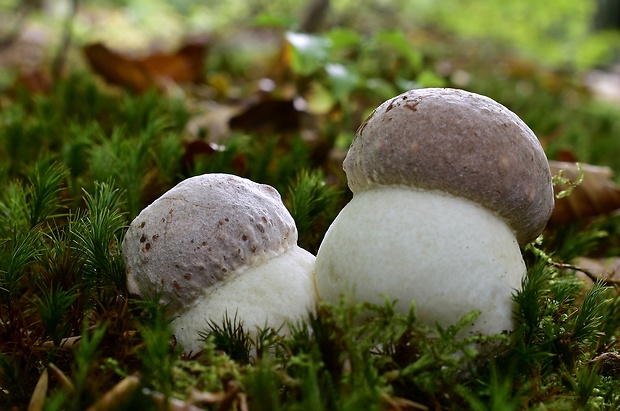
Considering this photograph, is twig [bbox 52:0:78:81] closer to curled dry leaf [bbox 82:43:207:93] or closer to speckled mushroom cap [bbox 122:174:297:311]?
curled dry leaf [bbox 82:43:207:93]

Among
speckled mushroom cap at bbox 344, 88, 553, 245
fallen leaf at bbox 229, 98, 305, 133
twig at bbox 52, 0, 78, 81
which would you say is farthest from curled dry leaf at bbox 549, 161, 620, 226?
twig at bbox 52, 0, 78, 81

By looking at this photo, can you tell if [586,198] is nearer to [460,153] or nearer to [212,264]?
[460,153]

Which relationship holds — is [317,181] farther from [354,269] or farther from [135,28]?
[135,28]

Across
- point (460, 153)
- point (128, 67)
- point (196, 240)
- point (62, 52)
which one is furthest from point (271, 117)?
point (62, 52)

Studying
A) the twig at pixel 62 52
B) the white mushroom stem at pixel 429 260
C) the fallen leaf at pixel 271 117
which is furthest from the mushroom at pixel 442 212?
the twig at pixel 62 52

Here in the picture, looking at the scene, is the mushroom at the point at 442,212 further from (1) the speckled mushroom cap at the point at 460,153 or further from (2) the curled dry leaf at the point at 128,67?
(2) the curled dry leaf at the point at 128,67

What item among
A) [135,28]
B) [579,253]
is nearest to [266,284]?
[579,253]

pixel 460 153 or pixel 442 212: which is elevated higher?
pixel 460 153

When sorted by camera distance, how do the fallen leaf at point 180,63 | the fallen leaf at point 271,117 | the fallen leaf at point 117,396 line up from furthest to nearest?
the fallen leaf at point 180,63 < the fallen leaf at point 271,117 < the fallen leaf at point 117,396
